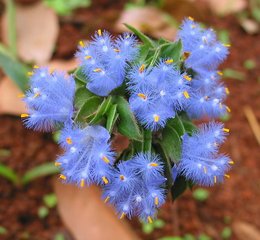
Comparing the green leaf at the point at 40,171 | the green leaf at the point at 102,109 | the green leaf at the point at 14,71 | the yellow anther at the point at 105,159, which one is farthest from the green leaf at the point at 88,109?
the green leaf at the point at 40,171

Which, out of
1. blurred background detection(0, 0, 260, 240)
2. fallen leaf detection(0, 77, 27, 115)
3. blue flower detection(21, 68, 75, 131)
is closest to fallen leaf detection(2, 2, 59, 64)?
blurred background detection(0, 0, 260, 240)

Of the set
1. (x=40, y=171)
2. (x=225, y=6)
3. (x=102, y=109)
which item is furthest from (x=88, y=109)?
(x=225, y=6)

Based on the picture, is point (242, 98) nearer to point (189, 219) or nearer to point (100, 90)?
point (189, 219)

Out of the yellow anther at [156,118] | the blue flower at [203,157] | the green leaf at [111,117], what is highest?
the yellow anther at [156,118]

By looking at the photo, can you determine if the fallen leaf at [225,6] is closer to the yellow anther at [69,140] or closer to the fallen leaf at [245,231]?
the fallen leaf at [245,231]

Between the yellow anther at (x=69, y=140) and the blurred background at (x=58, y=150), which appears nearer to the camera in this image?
the yellow anther at (x=69, y=140)

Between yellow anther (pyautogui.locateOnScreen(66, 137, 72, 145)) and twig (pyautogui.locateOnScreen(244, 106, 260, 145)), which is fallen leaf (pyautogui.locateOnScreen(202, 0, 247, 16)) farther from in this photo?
yellow anther (pyautogui.locateOnScreen(66, 137, 72, 145))
